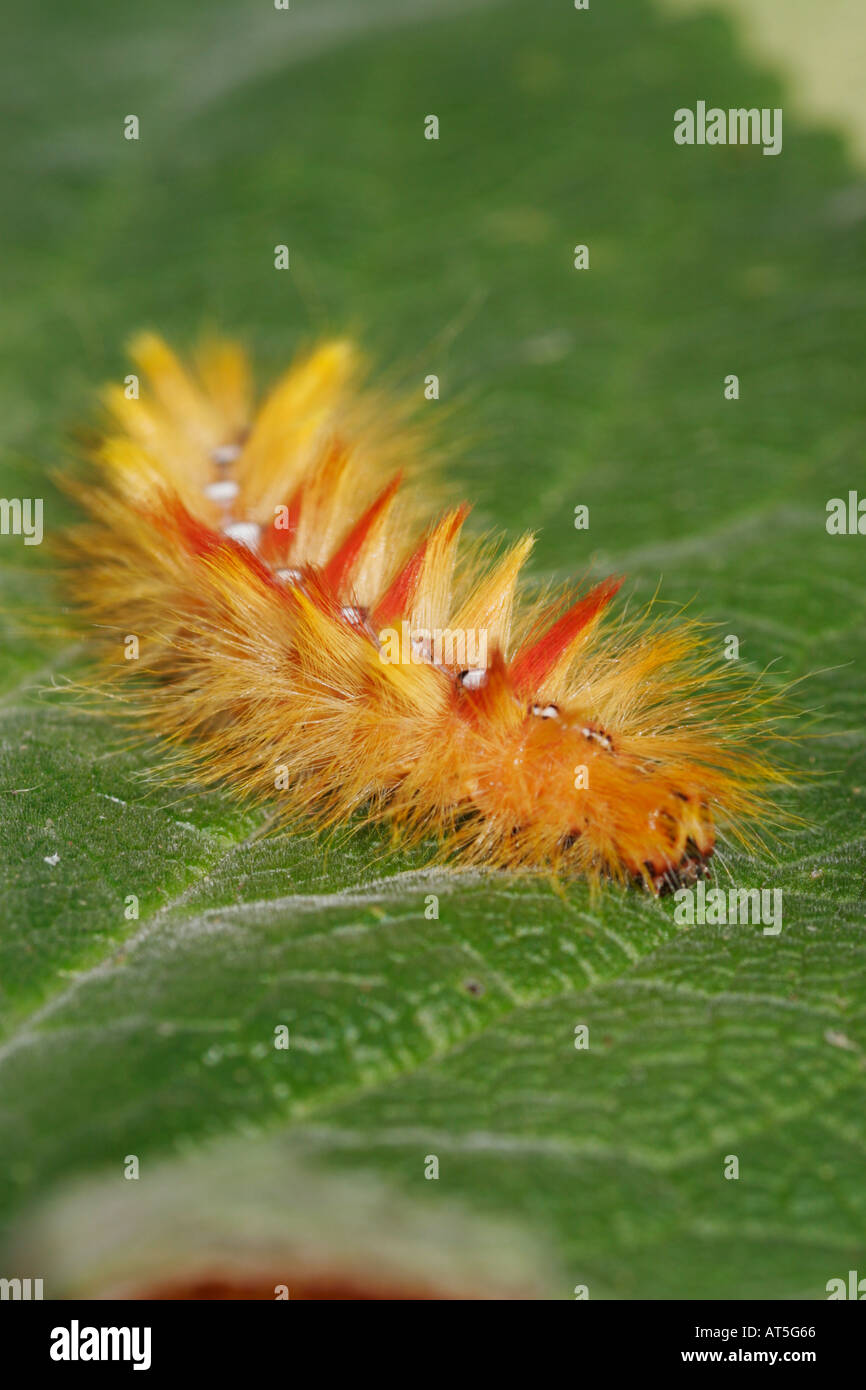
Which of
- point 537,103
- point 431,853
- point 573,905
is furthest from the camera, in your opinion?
point 537,103

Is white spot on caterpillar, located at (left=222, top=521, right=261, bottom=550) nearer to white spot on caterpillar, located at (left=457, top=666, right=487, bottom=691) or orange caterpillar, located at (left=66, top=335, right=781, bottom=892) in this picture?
orange caterpillar, located at (left=66, top=335, right=781, bottom=892)

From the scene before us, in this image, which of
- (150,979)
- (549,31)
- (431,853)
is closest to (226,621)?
(431,853)

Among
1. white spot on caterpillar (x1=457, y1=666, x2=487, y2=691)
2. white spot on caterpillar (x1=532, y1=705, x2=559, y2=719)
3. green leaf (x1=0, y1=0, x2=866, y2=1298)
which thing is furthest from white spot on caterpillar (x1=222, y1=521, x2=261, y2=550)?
white spot on caterpillar (x1=532, y1=705, x2=559, y2=719)

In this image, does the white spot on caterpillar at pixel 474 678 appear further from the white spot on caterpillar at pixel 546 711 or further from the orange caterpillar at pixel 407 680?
the white spot on caterpillar at pixel 546 711

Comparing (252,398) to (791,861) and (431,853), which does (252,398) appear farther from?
(791,861)

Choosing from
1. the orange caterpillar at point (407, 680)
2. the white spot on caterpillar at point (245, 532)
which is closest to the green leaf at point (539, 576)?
the orange caterpillar at point (407, 680)
